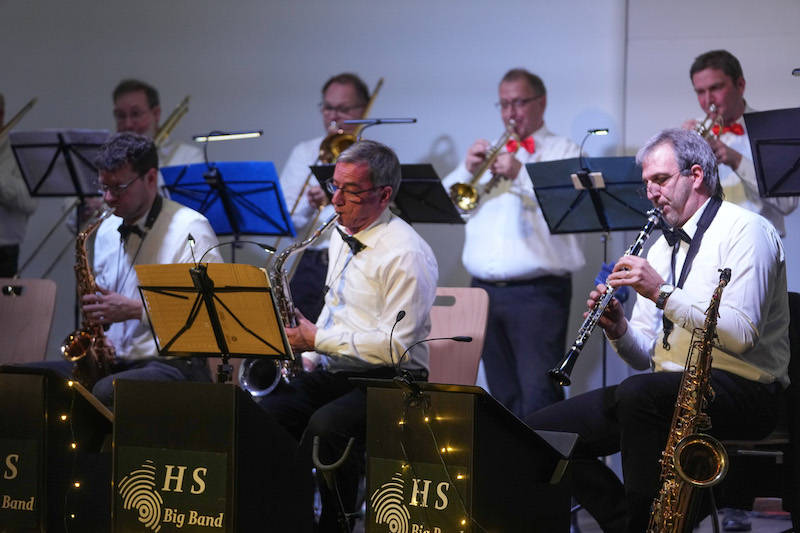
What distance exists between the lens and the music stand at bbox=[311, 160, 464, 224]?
191 inches

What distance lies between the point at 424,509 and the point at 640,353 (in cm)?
127

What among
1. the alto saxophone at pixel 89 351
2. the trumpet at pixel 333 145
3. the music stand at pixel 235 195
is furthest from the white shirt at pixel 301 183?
the alto saxophone at pixel 89 351

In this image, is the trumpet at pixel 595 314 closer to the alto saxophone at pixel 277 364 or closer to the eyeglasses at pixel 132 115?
the alto saxophone at pixel 277 364

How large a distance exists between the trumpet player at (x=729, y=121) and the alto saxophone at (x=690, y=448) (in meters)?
1.65

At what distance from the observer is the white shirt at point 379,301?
3.79 metres

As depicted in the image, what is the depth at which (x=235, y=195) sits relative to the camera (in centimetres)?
510

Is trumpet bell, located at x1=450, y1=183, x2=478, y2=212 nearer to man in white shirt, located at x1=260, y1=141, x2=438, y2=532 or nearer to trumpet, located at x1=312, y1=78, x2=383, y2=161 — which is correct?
trumpet, located at x1=312, y1=78, x2=383, y2=161

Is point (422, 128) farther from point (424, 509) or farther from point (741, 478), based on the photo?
point (424, 509)

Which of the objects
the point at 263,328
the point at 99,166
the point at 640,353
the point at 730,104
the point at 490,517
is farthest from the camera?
the point at 730,104

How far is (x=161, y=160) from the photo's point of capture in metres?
6.12

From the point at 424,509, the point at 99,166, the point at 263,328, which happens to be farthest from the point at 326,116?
the point at 424,509

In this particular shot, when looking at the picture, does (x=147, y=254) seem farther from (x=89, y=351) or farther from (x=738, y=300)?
(x=738, y=300)

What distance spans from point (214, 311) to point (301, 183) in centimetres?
248

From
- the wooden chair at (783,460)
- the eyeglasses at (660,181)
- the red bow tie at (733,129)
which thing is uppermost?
the red bow tie at (733,129)
